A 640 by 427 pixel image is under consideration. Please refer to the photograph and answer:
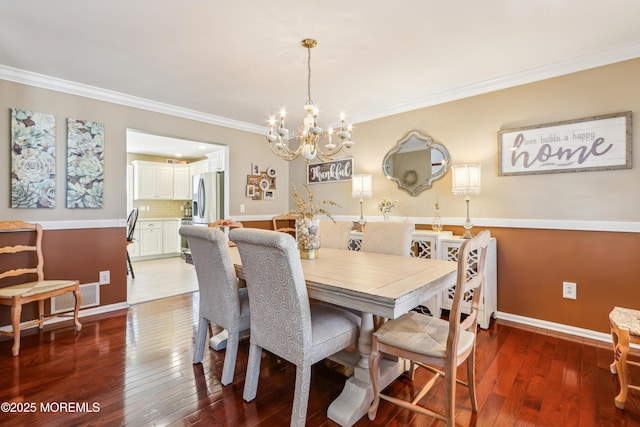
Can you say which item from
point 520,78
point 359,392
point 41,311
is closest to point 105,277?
point 41,311

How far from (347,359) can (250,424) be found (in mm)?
643

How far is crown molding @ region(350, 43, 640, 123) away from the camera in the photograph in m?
2.46

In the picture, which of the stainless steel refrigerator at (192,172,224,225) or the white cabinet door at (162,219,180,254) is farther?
the white cabinet door at (162,219,180,254)

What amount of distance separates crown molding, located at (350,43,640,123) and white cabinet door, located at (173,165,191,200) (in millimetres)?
4882

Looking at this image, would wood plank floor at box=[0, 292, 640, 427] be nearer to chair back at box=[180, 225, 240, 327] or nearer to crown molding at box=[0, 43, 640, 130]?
chair back at box=[180, 225, 240, 327]

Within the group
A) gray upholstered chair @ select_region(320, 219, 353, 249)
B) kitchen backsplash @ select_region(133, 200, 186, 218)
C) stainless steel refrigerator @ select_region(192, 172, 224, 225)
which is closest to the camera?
gray upholstered chair @ select_region(320, 219, 353, 249)

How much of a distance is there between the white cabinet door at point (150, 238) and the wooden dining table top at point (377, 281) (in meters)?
5.16

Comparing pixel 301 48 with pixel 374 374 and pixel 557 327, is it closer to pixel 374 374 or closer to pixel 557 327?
pixel 374 374

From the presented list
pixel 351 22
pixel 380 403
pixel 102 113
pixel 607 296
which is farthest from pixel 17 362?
pixel 607 296

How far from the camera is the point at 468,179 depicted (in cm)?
300

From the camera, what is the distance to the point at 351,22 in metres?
2.09

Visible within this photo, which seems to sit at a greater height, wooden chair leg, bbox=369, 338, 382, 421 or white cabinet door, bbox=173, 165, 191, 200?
white cabinet door, bbox=173, 165, 191, 200

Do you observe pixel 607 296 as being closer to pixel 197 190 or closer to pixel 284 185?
pixel 284 185

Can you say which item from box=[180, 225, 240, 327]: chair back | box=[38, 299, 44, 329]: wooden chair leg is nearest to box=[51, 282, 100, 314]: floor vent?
box=[38, 299, 44, 329]: wooden chair leg
